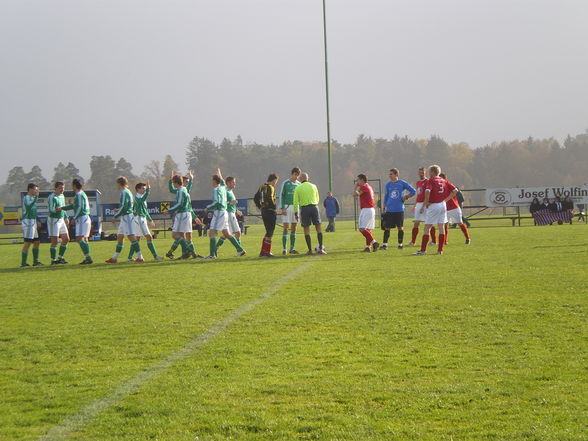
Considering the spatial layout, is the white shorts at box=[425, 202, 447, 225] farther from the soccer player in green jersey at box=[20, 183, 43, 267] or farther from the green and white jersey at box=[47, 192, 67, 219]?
the soccer player in green jersey at box=[20, 183, 43, 267]

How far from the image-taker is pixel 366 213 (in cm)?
1923

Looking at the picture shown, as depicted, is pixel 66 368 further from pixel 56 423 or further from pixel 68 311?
pixel 68 311

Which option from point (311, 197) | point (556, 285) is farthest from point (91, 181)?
point (556, 285)

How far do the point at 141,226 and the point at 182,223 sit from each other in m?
0.98

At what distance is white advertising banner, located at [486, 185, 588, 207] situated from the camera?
40.4m

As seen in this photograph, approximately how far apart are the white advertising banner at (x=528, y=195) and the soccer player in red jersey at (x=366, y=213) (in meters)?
22.2

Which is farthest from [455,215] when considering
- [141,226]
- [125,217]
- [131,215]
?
[125,217]

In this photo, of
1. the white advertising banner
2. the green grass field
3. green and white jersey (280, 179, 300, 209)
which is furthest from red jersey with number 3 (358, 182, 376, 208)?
the white advertising banner

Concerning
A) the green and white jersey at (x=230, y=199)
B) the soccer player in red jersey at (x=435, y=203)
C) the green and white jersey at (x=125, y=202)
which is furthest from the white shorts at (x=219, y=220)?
the soccer player in red jersey at (x=435, y=203)

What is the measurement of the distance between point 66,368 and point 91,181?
129 meters

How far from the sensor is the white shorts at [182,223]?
1881 centimetres

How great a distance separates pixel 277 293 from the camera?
1077 centimetres

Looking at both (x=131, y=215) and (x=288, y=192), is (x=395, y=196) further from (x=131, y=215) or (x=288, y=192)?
(x=131, y=215)

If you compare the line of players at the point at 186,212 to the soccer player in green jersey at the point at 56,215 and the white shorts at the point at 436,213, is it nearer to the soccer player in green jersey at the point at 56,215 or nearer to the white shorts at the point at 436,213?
the soccer player in green jersey at the point at 56,215
